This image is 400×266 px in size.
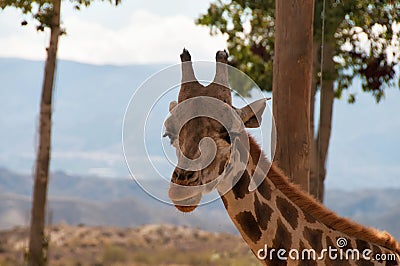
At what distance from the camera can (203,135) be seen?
5.57m

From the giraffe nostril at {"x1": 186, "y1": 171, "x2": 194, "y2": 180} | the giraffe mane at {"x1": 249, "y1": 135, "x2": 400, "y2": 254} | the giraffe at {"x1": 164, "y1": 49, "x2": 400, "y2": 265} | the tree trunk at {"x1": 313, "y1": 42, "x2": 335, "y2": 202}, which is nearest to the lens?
the giraffe nostril at {"x1": 186, "y1": 171, "x2": 194, "y2": 180}

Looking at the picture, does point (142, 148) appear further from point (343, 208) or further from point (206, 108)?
point (343, 208)

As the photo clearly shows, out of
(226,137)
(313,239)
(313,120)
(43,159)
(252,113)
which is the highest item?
(313,120)

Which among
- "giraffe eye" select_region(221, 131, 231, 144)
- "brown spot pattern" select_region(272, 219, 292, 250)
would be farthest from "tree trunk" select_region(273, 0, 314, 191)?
"giraffe eye" select_region(221, 131, 231, 144)

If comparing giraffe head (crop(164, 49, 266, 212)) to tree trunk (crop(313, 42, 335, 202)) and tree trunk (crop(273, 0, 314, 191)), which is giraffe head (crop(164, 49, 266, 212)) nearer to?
tree trunk (crop(273, 0, 314, 191))

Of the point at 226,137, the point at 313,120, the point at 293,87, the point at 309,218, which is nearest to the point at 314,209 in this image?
the point at 309,218

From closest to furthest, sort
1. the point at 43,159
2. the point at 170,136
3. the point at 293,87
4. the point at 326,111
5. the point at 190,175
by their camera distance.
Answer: the point at 190,175 → the point at 170,136 → the point at 293,87 → the point at 43,159 → the point at 326,111

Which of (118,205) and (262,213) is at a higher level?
(118,205)

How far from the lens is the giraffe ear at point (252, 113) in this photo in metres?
5.57

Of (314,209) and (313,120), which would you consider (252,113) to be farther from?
(313,120)

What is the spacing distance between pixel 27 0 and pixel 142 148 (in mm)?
9026

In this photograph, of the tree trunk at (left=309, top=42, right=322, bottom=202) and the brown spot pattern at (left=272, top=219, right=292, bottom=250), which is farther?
the tree trunk at (left=309, top=42, right=322, bottom=202)

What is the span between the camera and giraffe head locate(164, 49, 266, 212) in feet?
18.0

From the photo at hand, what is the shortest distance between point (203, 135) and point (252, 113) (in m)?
0.41
